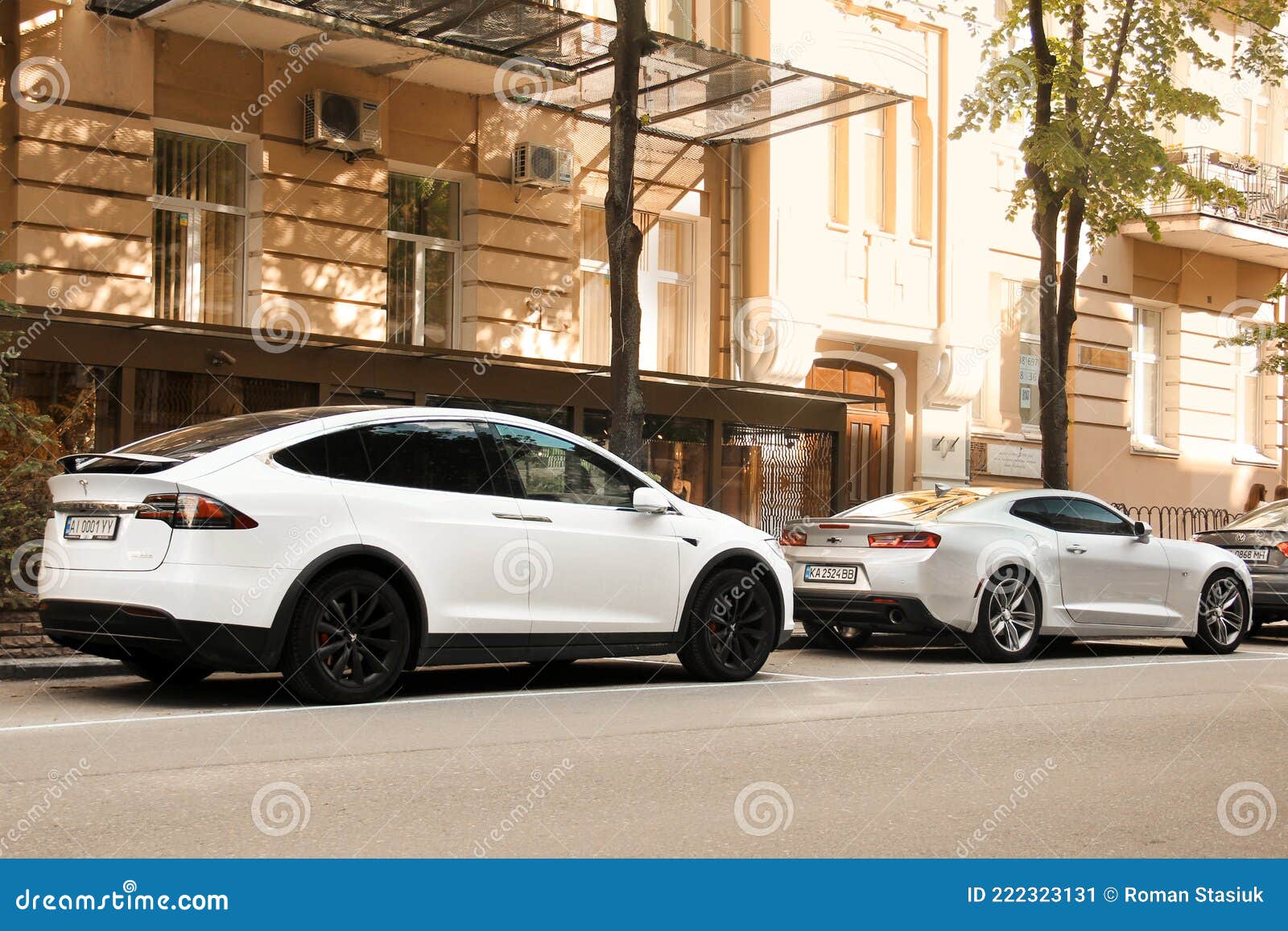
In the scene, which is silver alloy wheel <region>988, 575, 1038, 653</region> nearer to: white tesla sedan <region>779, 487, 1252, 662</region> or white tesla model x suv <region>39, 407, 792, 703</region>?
white tesla sedan <region>779, 487, 1252, 662</region>

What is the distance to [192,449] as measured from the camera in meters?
8.83

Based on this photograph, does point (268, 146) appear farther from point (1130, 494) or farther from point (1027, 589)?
point (1130, 494)

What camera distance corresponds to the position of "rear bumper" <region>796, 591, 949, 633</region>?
1269 cm

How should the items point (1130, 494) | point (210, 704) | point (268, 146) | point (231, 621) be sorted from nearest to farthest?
point (231, 621) < point (210, 704) < point (268, 146) < point (1130, 494)

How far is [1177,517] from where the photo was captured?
93.9ft

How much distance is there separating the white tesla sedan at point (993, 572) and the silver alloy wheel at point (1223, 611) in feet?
→ 0.57

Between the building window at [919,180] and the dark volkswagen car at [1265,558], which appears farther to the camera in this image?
the building window at [919,180]

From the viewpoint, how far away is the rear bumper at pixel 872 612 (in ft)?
41.6

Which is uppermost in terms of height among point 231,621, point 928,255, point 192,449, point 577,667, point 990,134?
point 990,134

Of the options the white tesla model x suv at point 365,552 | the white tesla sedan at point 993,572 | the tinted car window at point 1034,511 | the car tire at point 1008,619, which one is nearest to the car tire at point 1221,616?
the white tesla sedan at point 993,572

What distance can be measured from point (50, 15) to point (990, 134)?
15075 mm

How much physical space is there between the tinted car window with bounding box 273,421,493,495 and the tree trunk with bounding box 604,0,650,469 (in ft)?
17.0

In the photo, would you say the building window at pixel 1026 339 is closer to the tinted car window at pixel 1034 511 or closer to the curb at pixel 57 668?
the tinted car window at pixel 1034 511

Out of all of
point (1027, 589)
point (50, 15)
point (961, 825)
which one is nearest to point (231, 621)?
point (961, 825)
